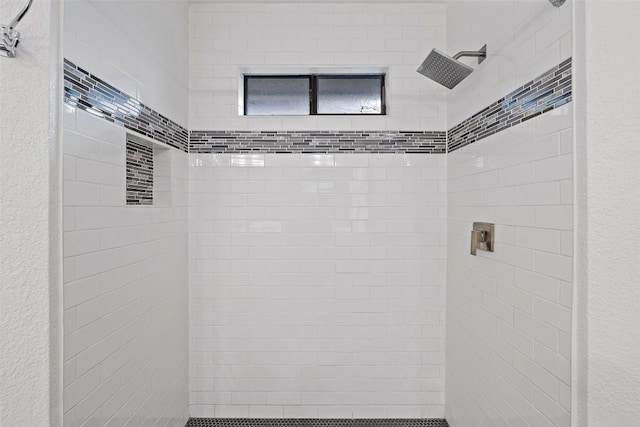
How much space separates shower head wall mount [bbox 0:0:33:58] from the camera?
105 centimetres

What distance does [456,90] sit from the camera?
225cm

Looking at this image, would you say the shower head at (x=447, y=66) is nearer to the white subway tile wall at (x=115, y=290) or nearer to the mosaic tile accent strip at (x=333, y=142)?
the mosaic tile accent strip at (x=333, y=142)

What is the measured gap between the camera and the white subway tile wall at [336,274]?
2434 mm

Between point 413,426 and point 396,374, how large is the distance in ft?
1.09

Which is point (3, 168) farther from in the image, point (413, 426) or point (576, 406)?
point (413, 426)

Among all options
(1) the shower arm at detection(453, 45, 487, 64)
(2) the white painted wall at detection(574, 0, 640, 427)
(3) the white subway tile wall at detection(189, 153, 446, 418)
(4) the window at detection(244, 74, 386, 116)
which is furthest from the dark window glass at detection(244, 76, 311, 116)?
(2) the white painted wall at detection(574, 0, 640, 427)

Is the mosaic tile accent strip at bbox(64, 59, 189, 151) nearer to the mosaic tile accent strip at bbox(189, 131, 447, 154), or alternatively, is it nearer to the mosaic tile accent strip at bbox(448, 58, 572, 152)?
the mosaic tile accent strip at bbox(189, 131, 447, 154)

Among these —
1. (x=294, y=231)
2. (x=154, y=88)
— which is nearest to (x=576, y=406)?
(x=294, y=231)

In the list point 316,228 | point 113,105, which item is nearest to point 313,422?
point 316,228

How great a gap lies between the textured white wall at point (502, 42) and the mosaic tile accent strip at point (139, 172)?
6.07 feet

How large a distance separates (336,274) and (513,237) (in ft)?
3.91

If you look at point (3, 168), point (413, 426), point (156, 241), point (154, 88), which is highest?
point (154, 88)

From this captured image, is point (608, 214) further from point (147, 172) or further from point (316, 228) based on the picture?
point (147, 172)

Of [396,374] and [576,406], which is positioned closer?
[576,406]
